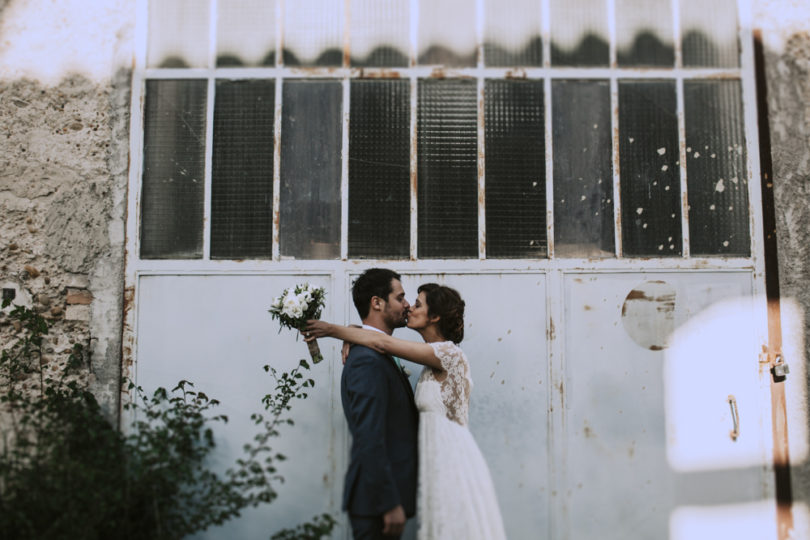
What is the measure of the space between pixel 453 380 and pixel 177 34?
284 cm

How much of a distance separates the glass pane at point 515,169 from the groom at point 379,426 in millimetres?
902

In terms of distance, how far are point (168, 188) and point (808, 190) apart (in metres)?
4.00

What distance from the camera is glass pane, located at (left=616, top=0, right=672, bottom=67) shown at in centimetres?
418

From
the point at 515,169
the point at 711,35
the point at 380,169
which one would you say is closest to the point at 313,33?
the point at 380,169

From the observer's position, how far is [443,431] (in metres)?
3.27

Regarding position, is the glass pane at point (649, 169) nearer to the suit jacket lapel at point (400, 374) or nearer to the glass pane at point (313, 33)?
the suit jacket lapel at point (400, 374)

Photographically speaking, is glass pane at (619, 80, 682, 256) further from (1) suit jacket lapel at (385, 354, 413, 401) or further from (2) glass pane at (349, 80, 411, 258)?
(1) suit jacket lapel at (385, 354, 413, 401)

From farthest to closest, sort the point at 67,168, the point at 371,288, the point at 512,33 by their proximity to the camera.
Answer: the point at 512,33, the point at 67,168, the point at 371,288

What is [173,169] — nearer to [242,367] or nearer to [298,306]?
[242,367]

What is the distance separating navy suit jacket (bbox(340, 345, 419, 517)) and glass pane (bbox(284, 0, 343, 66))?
1998 millimetres

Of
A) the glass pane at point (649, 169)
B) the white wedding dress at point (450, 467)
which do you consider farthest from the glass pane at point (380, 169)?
the glass pane at point (649, 169)

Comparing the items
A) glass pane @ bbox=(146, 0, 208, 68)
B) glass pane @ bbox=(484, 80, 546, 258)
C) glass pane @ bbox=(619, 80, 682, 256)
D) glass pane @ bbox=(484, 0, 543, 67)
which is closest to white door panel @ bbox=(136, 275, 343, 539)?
glass pane @ bbox=(484, 80, 546, 258)

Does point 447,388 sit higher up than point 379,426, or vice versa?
point 447,388

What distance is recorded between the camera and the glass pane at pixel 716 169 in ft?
13.3
